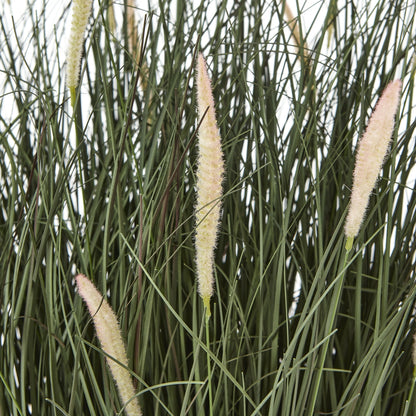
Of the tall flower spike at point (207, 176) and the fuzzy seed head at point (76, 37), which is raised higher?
the fuzzy seed head at point (76, 37)

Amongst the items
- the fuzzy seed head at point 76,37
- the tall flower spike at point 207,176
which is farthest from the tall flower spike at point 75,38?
the tall flower spike at point 207,176

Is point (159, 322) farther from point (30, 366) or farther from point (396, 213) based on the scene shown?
point (396, 213)

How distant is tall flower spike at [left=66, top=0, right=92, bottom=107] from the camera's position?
0.44 m

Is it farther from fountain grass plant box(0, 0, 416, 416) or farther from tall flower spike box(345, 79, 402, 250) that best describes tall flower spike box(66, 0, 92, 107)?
tall flower spike box(345, 79, 402, 250)

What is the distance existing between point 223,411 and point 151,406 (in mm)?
75

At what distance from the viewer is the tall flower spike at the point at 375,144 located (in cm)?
Result: 36

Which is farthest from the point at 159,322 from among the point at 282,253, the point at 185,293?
the point at 282,253

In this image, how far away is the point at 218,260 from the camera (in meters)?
0.58

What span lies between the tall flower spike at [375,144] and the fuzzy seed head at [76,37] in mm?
197

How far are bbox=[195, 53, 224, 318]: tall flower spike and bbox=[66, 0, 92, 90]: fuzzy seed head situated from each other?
12 cm

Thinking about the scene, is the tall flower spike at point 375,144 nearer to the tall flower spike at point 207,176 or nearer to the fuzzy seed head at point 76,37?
the tall flower spike at point 207,176

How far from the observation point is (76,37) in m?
0.45

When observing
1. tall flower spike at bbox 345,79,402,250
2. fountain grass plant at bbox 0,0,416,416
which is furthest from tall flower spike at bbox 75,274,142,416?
tall flower spike at bbox 345,79,402,250

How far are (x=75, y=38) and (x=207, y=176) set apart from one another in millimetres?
161
